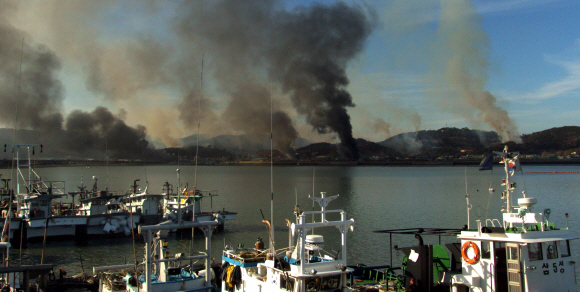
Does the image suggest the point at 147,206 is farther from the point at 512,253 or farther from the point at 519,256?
the point at 519,256

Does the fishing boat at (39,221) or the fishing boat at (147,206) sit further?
the fishing boat at (147,206)

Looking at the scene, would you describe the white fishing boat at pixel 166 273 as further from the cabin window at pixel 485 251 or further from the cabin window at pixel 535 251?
the cabin window at pixel 535 251

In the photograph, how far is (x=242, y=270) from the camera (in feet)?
60.2

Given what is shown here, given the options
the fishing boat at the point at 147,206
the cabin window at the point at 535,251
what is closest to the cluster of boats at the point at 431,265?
the cabin window at the point at 535,251

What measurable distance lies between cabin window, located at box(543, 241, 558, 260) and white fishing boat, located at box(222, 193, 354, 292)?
6504 millimetres

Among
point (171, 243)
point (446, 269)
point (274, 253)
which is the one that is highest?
point (274, 253)

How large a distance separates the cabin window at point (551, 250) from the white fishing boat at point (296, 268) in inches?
256

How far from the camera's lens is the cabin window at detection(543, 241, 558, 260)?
47.7ft

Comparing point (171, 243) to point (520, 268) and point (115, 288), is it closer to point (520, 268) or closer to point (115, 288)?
point (115, 288)


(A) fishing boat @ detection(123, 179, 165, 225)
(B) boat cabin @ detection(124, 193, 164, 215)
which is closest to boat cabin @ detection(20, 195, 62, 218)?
(A) fishing boat @ detection(123, 179, 165, 225)

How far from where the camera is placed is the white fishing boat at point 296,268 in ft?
50.4

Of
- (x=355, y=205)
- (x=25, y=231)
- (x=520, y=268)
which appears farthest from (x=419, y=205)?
(x=520, y=268)

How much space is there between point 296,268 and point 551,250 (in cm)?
851

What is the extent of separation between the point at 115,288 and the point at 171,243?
Result: 79.0 ft
